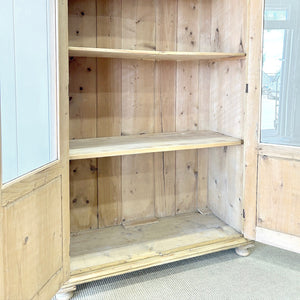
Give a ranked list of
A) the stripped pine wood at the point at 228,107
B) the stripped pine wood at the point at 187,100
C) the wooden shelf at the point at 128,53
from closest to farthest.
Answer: the wooden shelf at the point at 128,53
the stripped pine wood at the point at 228,107
the stripped pine wood at the point at 187,100

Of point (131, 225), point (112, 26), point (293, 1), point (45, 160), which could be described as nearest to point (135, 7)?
point (112, 26)

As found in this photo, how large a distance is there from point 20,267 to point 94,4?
158cm

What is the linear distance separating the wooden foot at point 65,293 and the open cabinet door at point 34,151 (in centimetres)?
7

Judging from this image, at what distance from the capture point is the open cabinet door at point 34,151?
1.32 meters

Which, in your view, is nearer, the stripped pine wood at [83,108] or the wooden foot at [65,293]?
the wooden foot at [65,293]

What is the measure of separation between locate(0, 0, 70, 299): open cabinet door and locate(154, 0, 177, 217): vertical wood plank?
89cm

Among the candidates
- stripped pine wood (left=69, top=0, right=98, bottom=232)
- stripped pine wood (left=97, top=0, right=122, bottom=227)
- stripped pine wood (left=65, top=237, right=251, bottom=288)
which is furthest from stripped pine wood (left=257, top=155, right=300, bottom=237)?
stripped pine wood (left=69, top=0, right=98, bottom=232)

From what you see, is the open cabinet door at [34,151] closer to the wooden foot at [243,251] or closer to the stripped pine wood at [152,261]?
the stripped pine wood at [152,261]

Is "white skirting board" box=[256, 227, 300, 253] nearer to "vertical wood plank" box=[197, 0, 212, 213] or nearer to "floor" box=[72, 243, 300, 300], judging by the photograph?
"floor" box=[72, 243, 300, 300]

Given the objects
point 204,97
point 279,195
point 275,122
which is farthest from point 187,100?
point 279,195

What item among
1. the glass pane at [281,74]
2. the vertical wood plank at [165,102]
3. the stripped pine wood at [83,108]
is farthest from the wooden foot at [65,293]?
the glass pane at [281,74]

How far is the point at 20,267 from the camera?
1.38 meters

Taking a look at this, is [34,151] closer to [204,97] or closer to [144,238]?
[144,238]

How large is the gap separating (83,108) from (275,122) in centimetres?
118
